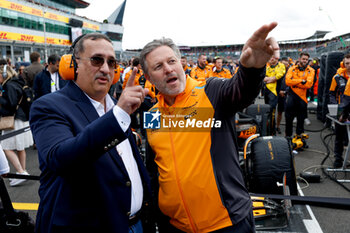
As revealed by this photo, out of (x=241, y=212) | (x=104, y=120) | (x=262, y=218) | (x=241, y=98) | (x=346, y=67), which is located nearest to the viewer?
(x=104, y=120)

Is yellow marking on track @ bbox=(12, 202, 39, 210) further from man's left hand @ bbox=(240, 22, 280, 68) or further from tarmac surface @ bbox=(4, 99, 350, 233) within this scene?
man's left hand @ bbox=(240, 22, 280, 68)

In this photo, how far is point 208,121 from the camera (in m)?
1.52

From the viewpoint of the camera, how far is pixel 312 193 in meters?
4.07

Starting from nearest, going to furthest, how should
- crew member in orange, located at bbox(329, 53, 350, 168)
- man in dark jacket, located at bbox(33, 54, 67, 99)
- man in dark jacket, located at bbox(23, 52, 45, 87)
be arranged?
crew member in orange, located at bbox(329, 53, 350, 168) → man in dark jacket, located at bbox(33, 54, 67, 99) → man in dark jacket, located at bbox(23, 52, 45, 87)

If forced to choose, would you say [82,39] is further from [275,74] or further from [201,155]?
[275,74]

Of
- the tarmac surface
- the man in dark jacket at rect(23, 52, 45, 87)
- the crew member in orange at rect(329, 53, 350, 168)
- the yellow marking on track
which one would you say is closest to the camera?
the tarmac surface

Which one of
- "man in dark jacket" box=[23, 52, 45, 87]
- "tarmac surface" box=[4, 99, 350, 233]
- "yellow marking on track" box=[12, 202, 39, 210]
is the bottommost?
"yellow marking on track" box=[12, 202, 39, 210]

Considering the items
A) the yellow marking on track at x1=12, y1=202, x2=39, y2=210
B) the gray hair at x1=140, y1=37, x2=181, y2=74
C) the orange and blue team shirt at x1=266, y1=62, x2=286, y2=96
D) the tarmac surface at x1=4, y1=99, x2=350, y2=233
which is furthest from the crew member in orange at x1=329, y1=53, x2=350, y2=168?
the yellow marking on track at x1=12, y1=202, x2=39, y2=210

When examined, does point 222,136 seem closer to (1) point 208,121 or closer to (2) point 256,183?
(1) point 208,121

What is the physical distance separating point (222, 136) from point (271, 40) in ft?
1.98

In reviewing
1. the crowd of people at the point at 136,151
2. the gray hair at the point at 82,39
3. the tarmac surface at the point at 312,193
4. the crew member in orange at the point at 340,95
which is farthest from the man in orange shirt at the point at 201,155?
the crew member in orange at the point at 340,95

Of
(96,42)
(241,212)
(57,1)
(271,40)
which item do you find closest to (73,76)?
(96,42)

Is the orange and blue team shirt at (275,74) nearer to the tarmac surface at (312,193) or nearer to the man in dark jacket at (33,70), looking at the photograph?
the tarmac surface at (312,193)

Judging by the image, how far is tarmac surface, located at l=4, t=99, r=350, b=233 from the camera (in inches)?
123
